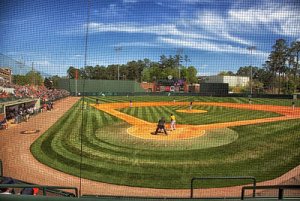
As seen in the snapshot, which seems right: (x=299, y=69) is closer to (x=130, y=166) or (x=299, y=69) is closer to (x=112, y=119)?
(x=130, y=166)

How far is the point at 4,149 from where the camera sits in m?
8.90

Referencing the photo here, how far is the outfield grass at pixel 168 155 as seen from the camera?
258 inches

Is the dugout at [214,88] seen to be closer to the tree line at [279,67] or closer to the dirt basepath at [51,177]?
the tree line at [279,67]

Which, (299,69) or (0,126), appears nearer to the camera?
(299,69)

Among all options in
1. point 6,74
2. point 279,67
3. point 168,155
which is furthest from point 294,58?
point 6,74

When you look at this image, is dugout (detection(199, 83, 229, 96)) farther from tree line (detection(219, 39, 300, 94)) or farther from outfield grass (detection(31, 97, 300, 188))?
outfield grass (detection(31, 97, 300, 188))

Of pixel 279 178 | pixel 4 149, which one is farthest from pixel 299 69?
pixel 4 149

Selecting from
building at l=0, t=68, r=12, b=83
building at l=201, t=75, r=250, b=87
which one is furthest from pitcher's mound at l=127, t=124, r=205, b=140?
building at l=0, t=68, r=12, b=83

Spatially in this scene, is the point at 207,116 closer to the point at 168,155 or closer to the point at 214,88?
the point at 214,88

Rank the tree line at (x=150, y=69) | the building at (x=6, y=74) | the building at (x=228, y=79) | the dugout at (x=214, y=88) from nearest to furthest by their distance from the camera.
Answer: the tree line at (x=150, y=69), the building at (x=6, y=74), the building at (x=228, y=79), the dugout at (x=214, y=88)

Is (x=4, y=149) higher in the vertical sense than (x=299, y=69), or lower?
lower

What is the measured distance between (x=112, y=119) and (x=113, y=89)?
11.4 meters

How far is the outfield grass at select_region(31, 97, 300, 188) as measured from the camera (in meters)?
6.55

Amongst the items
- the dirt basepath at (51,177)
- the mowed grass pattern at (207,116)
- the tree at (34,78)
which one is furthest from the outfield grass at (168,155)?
the mowed grass pattern at (207,116)
